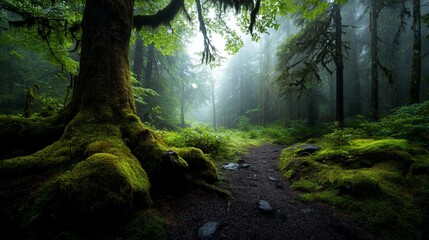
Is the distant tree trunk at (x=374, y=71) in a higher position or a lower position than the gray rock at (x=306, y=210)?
higher

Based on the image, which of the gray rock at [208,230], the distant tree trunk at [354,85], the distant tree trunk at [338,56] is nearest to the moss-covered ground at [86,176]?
the gray rock at [208,230]

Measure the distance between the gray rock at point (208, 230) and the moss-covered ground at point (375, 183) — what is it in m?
2.11

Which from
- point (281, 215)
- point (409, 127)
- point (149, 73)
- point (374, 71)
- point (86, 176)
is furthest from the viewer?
point (149, 73)

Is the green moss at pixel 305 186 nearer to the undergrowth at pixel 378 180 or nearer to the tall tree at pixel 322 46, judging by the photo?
Result: the undergrowth at pixel 378 180

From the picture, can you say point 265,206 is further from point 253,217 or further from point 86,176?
point 86,176

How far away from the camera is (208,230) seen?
8.79ft

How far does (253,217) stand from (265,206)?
17.1 inches

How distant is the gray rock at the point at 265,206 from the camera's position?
11.0 feet

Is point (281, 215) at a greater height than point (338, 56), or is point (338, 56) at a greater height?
point (338, 56)

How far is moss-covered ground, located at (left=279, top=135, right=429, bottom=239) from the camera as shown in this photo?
2.90m

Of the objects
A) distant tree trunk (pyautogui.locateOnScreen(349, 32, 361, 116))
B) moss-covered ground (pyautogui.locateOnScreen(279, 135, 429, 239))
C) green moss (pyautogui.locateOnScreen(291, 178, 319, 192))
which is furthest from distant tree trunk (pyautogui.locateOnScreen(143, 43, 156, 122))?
distant tree trunk (pyautogui.locateOnScreen(349, 32, 361, 116))

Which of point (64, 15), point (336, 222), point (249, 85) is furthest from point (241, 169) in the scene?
point (249, 85)

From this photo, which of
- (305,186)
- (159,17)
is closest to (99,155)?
(305,186)

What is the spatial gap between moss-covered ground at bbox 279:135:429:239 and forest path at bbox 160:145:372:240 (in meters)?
0.36
